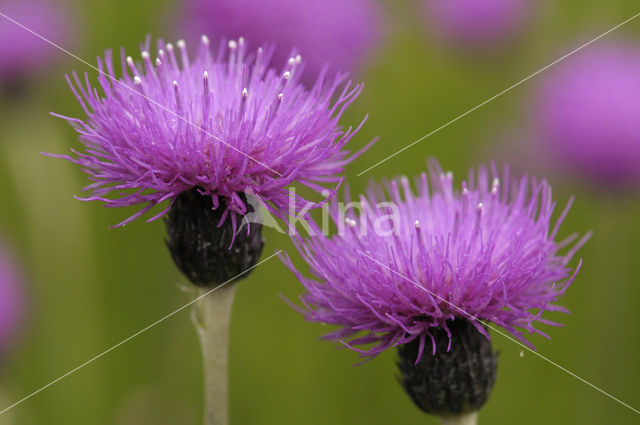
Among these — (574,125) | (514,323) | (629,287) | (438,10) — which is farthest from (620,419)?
(438,10)

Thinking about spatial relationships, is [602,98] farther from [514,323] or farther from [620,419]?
[514,323]

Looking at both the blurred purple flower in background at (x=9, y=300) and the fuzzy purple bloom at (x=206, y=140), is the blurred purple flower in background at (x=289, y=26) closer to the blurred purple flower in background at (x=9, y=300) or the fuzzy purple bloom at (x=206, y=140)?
the blurred purple flower in background at (x=9, y=300)

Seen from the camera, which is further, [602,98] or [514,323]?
[602,98]

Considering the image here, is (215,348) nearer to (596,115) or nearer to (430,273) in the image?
(430,273)

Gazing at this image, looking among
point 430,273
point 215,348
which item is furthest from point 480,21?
point 215,348

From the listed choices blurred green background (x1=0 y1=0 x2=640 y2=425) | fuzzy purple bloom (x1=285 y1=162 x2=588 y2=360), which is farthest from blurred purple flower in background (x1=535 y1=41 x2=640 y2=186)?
fuzzy purple bloom (x1=285 y1=162 x2=588 y2=360)

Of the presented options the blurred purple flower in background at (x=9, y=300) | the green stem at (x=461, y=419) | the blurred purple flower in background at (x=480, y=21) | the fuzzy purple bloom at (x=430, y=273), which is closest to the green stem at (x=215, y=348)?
the fuzzy purple bloom at (x=430, y=273)

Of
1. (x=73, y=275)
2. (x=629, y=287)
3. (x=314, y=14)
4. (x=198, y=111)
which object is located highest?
(x=314, y=14)
